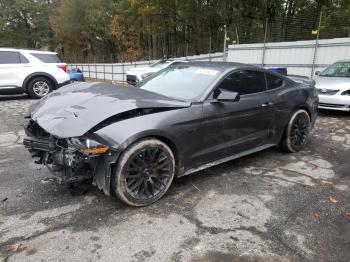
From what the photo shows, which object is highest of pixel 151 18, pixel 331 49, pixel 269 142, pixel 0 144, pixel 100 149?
pixel 151 18

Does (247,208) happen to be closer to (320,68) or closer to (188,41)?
(320,68)

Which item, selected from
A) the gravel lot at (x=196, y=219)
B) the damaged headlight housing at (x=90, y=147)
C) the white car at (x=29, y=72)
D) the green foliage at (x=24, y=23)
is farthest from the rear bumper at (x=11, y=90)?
the green foliage at (x=24, y=23)

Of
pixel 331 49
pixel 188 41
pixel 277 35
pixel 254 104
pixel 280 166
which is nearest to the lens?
pixel 254 104

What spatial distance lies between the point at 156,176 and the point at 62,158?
0.97 m

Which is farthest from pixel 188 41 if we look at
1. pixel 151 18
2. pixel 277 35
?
pixel 277 35

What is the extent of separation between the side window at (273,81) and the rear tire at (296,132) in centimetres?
57

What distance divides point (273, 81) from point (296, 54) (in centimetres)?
870

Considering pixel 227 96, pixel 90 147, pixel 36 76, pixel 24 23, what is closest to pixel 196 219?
pixel 90 147

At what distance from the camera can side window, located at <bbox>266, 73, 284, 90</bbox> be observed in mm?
4638

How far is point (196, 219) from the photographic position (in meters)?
3.05

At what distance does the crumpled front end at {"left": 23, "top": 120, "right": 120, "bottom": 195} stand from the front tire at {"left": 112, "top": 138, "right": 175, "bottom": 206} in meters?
0.12

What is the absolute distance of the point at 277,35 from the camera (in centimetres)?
1362

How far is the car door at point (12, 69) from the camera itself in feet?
31.0

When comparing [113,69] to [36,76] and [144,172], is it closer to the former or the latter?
[36,76]
